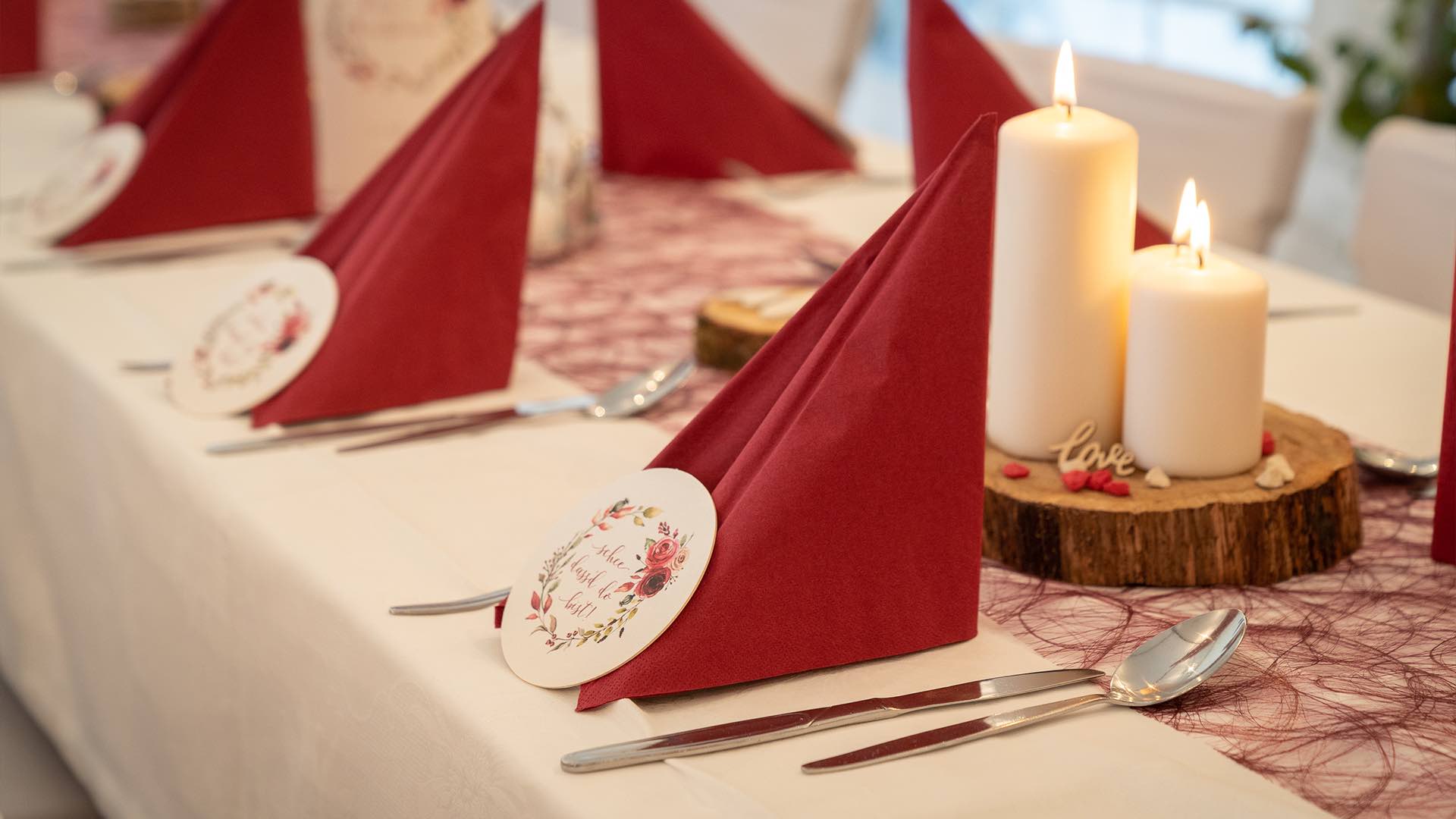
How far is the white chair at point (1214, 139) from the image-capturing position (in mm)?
1590

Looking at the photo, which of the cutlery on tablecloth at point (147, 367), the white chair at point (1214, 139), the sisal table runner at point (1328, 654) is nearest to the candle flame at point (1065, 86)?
the sisal table runner at point (1328, 654)

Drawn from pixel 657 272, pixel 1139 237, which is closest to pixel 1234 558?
pixel 1139 237

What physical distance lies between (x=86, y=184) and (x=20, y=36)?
93 centimetres

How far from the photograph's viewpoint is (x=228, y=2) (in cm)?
140

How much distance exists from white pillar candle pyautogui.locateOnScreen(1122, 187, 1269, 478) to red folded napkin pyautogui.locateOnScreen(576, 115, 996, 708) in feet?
0.39

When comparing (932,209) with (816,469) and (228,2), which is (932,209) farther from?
(228,2)

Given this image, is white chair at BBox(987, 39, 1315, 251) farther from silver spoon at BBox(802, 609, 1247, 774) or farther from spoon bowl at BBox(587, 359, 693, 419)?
silver spoon at BBox(802, 609, 1247, 774)

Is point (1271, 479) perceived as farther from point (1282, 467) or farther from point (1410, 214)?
point (1410, 214)

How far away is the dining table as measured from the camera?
22.9 inches

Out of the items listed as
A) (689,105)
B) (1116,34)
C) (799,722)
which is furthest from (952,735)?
(1116,34)

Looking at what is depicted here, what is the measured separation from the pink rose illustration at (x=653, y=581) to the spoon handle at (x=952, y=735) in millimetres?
114

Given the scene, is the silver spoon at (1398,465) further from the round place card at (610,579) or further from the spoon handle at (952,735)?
the round place card at (610,579)

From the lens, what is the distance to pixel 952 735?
0.59 metres

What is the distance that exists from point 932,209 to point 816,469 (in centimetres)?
13
